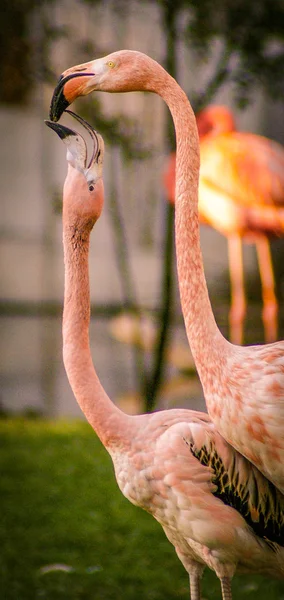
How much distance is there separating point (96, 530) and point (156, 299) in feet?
13.0

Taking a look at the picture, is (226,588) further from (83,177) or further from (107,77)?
(107,77)

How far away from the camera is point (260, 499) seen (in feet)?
6.03

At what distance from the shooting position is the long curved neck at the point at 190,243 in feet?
5.60

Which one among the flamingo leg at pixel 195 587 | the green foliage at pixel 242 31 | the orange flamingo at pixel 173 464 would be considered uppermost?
the green foliage at pixel 242 31

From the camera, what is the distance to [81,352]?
6.06ft

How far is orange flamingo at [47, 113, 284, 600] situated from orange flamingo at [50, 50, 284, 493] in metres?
0.14

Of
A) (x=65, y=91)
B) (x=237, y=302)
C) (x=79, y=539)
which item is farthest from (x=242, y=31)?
(x=65, y=91)

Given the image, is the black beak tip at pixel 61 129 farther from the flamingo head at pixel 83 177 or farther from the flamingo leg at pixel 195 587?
the flamingo leg at pixel 195 587

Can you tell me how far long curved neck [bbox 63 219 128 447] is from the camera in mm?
1833

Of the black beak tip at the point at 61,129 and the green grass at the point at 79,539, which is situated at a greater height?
the black beak tip at the point at 61,129

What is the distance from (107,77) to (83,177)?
0.24m

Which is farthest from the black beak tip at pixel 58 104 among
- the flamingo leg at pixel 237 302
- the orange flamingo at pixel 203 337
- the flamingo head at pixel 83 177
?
the flamingo leg at pixel 237 302

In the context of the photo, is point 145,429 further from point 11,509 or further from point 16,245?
point 16,245

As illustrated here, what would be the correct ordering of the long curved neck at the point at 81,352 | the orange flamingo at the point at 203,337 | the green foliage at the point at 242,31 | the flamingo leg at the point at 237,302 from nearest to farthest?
the orange flamingo at the point at 203,337 → the long curved neck at the point at 81,352 → the green foliage at the point at 242,31 → the flamingo leg at the point at 237,302
